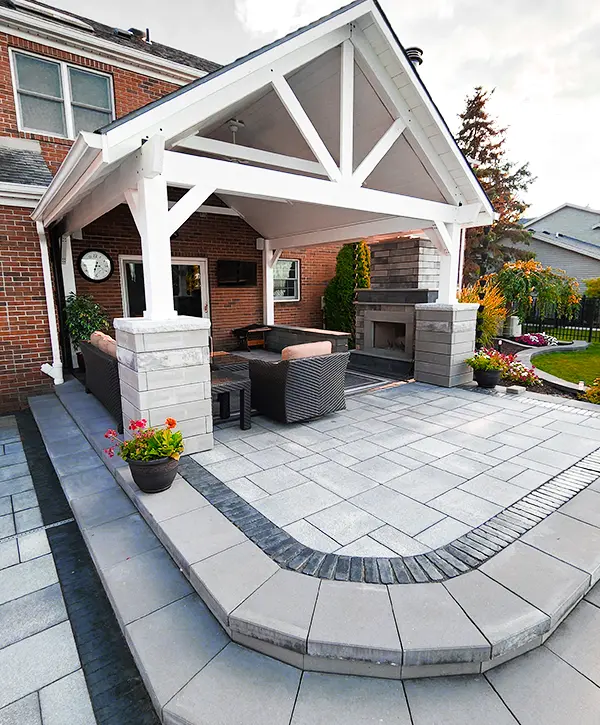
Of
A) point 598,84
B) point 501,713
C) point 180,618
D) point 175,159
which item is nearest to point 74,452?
point 180,618

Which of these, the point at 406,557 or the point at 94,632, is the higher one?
the point at 406,557

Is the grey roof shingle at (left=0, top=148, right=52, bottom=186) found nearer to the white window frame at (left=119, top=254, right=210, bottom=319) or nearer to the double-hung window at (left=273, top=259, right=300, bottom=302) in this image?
the white window frame at (left=119, top=254, right=210, bottom=319)

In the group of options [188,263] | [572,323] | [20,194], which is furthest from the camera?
[572,323]

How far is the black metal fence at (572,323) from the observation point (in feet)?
42.2

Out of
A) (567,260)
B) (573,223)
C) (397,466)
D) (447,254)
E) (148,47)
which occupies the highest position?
(148,47)

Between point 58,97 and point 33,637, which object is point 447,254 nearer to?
point 33,637

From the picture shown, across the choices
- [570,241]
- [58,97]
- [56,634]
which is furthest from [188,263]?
[570,241]

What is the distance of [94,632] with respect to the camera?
222 centimetres

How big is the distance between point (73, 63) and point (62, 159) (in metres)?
1.67

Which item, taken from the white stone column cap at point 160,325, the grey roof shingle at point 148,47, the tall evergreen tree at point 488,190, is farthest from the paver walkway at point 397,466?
the tall evergreen tree at point 488,190

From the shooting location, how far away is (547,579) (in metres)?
2.27

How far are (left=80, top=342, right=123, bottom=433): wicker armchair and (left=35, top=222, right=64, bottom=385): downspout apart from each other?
885 millimetres

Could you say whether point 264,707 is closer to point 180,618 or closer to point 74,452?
point 180,618

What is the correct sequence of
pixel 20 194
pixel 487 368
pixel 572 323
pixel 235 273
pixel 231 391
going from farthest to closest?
pixel 572 323 → pixel 235 273 → pixel 487 368 → pixel 20 194 → pixel 231 391
